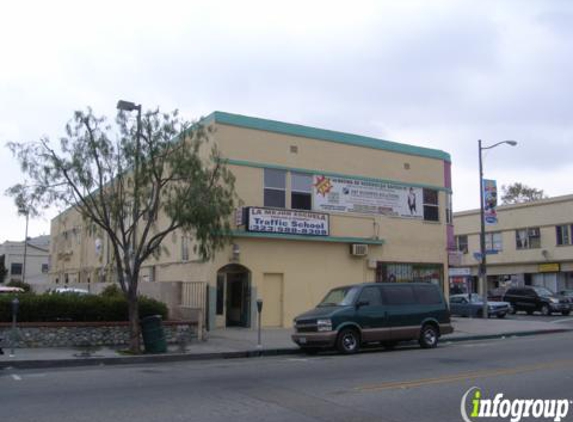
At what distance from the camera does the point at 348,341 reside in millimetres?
16797

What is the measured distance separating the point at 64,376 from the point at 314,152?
49.5 ft

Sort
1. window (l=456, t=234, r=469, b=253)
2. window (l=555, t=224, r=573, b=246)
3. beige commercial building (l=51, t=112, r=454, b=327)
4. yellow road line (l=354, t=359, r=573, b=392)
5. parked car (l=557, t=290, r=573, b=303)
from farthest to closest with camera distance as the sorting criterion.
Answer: window (l=456, t=234, r=469, b=253), window (l=555, t=224, r=573, b=246), parked car (l=557, t=290, r=573, b=303), beige commercial building (l=51, t=112, r=454, b=327), yellow road line (l=354, t=359, r=573, b=392)

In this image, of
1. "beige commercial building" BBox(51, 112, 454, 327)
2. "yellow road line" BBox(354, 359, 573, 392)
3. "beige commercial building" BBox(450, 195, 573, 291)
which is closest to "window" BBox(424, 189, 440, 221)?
"beige commercial building" BBox(51, 112, 454, 327)

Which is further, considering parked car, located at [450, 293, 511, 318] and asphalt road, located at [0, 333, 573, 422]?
parked car, located at [450, 293, 511, 318]

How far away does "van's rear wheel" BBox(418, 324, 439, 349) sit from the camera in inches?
715

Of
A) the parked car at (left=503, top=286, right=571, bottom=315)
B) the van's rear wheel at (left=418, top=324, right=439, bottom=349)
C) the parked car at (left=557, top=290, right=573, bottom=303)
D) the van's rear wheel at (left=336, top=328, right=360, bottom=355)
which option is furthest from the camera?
the parked car at (left=557, top=290, right=573, bottom=303)

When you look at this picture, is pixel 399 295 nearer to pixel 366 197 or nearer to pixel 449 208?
pixel 366 197

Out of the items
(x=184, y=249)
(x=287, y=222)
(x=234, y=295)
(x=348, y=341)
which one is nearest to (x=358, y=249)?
(x=287, y=222)

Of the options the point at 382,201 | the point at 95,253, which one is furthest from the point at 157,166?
the point at 95,253

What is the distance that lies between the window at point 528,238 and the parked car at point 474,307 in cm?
1855

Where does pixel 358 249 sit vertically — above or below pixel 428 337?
above

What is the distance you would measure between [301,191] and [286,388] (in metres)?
14.7

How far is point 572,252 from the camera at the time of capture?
4878cm

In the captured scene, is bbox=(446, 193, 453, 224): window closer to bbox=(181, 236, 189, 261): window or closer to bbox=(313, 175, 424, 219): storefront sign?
bbox=(313, 175, 424, 219): storefront sign
